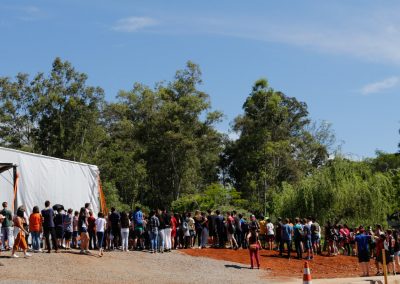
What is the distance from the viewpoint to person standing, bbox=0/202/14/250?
19281 millimetres

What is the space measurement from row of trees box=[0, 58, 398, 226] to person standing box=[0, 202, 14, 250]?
28235mm

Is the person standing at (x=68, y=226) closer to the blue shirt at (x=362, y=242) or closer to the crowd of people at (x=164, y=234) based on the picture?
the crowd of people at (x=164, y=234)

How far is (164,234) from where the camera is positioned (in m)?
23.9

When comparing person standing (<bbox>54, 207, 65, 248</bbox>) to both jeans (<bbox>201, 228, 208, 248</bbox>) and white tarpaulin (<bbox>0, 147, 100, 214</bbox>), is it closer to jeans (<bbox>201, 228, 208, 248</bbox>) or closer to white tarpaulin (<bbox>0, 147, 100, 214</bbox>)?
white tarpaulin (<bbox>0, 147, 100, 214</bbox>)

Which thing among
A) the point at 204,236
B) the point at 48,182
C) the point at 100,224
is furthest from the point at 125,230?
the point at 204,236

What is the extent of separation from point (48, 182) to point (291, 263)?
10.4 meters

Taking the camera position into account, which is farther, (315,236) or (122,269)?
(315,236)

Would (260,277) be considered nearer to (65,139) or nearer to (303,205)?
(303,205)

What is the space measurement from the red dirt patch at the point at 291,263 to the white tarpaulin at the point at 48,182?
4.95 metres

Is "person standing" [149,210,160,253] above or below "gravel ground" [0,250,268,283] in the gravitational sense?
above

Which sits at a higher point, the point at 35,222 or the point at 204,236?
the point at 35,222

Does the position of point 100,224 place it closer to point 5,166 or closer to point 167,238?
point 5,166

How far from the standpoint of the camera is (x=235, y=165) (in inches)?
2507

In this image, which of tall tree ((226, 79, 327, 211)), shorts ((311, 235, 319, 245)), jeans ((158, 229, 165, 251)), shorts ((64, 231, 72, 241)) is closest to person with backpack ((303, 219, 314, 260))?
shorts ((311, 235, 319, 245))
